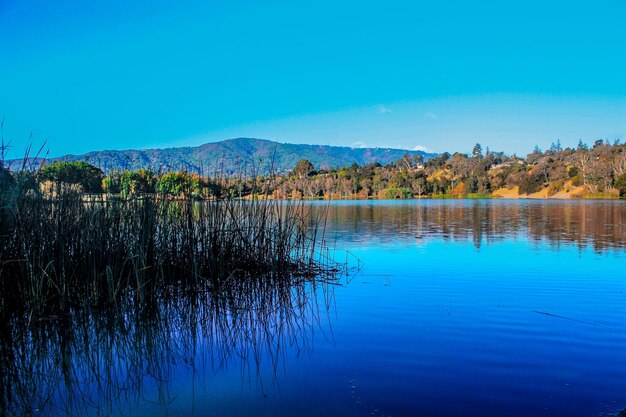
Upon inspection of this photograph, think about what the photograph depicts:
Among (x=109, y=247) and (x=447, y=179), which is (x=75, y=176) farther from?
(x=447, y=179)

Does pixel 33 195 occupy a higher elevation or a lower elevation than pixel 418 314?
higher

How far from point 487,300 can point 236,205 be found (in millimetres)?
4295

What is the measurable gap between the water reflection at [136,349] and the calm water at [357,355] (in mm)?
18

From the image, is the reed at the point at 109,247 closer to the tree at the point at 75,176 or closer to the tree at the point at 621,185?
the tree at the point at 75,176

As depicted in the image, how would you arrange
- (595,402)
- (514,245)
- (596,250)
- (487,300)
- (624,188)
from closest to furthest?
(595,402) < (487,300) < (596,250) < (514,245) < (624,188)

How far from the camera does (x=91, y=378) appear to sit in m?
3.58

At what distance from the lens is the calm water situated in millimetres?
3109

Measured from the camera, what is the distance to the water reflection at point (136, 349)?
328 centimetres

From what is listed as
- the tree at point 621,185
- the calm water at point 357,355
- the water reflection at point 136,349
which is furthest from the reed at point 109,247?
the tree at point 621,185

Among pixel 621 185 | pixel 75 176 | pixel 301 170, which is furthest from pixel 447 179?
pixel 75 176

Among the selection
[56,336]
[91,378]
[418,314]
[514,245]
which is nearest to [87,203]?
[56,336]

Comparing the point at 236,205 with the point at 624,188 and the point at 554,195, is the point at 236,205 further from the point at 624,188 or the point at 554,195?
the point at 554,195

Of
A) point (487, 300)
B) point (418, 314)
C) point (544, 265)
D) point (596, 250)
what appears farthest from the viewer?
point (596, 250)

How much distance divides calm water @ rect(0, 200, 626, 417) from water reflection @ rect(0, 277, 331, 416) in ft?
0.06
